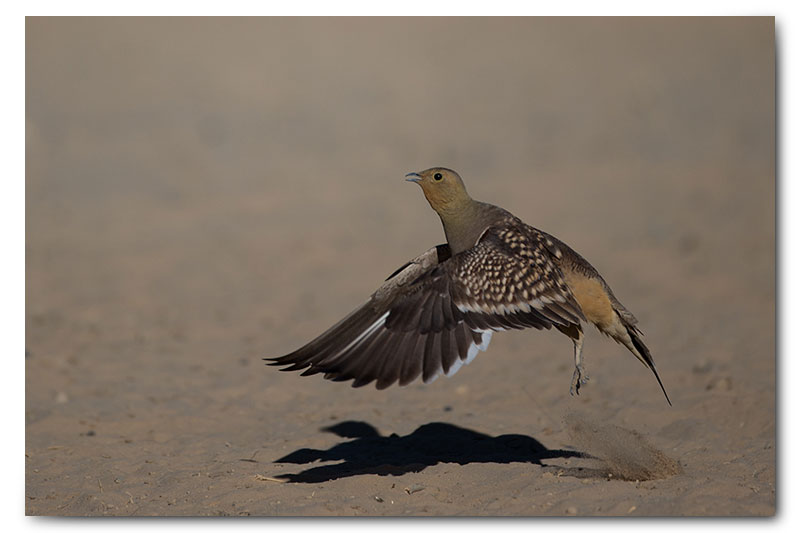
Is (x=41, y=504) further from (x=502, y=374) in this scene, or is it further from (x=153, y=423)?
(x=502, y=374)

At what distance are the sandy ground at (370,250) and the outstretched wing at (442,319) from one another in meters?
0.68

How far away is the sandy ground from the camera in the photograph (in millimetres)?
4977

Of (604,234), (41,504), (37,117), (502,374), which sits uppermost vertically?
(37,117)

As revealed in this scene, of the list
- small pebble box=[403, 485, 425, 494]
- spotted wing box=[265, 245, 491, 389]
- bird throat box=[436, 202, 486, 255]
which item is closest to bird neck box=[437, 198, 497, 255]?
bird throat box=[436, 202, 486, 255]

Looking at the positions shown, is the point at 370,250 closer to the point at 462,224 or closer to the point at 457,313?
the point at 462,224

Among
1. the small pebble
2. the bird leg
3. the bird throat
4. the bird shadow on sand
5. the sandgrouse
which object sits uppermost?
the bird throat

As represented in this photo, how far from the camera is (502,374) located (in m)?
7.04

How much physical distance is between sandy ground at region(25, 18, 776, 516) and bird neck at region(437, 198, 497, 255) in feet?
3.61

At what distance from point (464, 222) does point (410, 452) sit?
139 cm

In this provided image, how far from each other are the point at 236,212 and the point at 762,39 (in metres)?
6.46

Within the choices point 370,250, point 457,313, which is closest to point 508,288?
point 457,313

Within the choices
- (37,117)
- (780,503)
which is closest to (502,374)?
(780,503)

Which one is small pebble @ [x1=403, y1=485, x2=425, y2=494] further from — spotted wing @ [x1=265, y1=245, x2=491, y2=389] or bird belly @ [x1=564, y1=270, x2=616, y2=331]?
bird belly @ [x1=564, y1=270, x2=616, y2=331]

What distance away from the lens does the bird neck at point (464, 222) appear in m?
4.77
